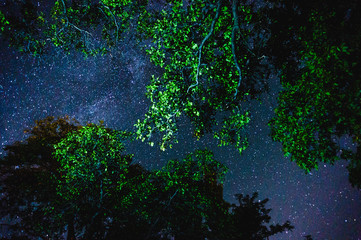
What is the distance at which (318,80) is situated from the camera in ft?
15.3

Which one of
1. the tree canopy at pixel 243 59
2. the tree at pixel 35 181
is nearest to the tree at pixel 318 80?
the tree canopy at pixel 243 59

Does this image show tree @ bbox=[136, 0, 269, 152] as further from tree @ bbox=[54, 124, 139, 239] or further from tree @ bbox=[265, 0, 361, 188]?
tree @ bbox=[54, 124, 139, 239]

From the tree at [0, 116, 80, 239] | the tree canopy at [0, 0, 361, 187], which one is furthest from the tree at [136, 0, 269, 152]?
the tree at [0, 116, 80, 239]

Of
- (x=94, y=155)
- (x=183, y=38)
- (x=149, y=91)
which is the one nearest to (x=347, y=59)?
(x=183, y=38)

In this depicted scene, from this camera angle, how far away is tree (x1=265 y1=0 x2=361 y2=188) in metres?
4.16

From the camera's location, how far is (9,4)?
4.88m

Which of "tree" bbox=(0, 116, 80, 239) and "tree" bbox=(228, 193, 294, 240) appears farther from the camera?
"tree" bbox=(228, 193, 294, 240)

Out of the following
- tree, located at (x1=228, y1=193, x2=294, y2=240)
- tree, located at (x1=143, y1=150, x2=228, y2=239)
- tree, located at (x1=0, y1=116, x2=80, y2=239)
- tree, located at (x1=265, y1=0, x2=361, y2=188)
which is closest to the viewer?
tree, located at (x1=265, y1=0, x2=361, y2=188)

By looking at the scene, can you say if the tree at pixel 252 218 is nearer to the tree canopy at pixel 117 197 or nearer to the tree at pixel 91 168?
the tree canopy at pixel 117 197

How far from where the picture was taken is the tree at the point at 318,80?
4156mm

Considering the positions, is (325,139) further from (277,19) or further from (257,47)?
(277,19)

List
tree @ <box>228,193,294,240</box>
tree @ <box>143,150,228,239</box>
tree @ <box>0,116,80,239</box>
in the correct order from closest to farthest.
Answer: tree @ <box>143,150,228,239</box>, tree @ <box>0,116,80,239</box>, tree @ <box>228,193,294,240</box>

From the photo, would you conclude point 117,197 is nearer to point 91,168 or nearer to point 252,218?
point 91,168

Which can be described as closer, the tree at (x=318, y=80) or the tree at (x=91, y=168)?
the tree at (x=318, y=80)
